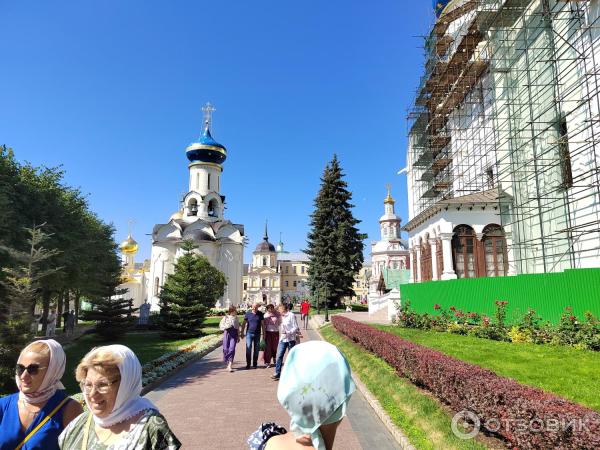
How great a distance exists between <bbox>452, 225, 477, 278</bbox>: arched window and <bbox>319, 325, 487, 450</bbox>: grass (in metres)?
12.8

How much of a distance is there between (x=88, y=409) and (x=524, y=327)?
40.9ft

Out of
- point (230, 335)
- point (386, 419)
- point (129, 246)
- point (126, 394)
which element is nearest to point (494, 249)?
point (230, 335)

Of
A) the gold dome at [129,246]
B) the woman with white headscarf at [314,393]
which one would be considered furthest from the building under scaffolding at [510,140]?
the gold dome at [129,246]

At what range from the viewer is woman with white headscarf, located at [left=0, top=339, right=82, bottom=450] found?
9.30ft

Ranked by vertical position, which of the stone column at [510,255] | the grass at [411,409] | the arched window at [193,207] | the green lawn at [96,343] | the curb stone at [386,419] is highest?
the arched window at [193,207]

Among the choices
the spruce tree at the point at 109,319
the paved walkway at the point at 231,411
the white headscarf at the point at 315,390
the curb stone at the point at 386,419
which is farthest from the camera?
the spruce tree at the point at 109,319

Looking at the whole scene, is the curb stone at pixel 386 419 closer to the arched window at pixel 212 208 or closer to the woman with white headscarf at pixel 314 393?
the woman with white headscarf at pixel 314 393

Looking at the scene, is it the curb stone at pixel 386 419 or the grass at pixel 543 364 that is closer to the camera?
the curb stone at pixel 386 419

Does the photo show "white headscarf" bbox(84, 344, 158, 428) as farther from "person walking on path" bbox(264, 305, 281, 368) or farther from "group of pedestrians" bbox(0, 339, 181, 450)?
"person walking on path" bbox(264, 305, 281, 368)

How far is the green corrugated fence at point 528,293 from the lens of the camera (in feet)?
37.0

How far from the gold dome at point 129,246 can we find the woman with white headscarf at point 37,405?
70.7 m

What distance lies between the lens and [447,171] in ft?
87.4

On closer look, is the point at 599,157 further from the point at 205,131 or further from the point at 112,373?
the point at 205,131

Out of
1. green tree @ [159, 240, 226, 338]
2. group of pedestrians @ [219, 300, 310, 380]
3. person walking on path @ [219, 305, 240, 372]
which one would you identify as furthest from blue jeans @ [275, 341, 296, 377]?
green tree @ [159, 240, 226, 338]
